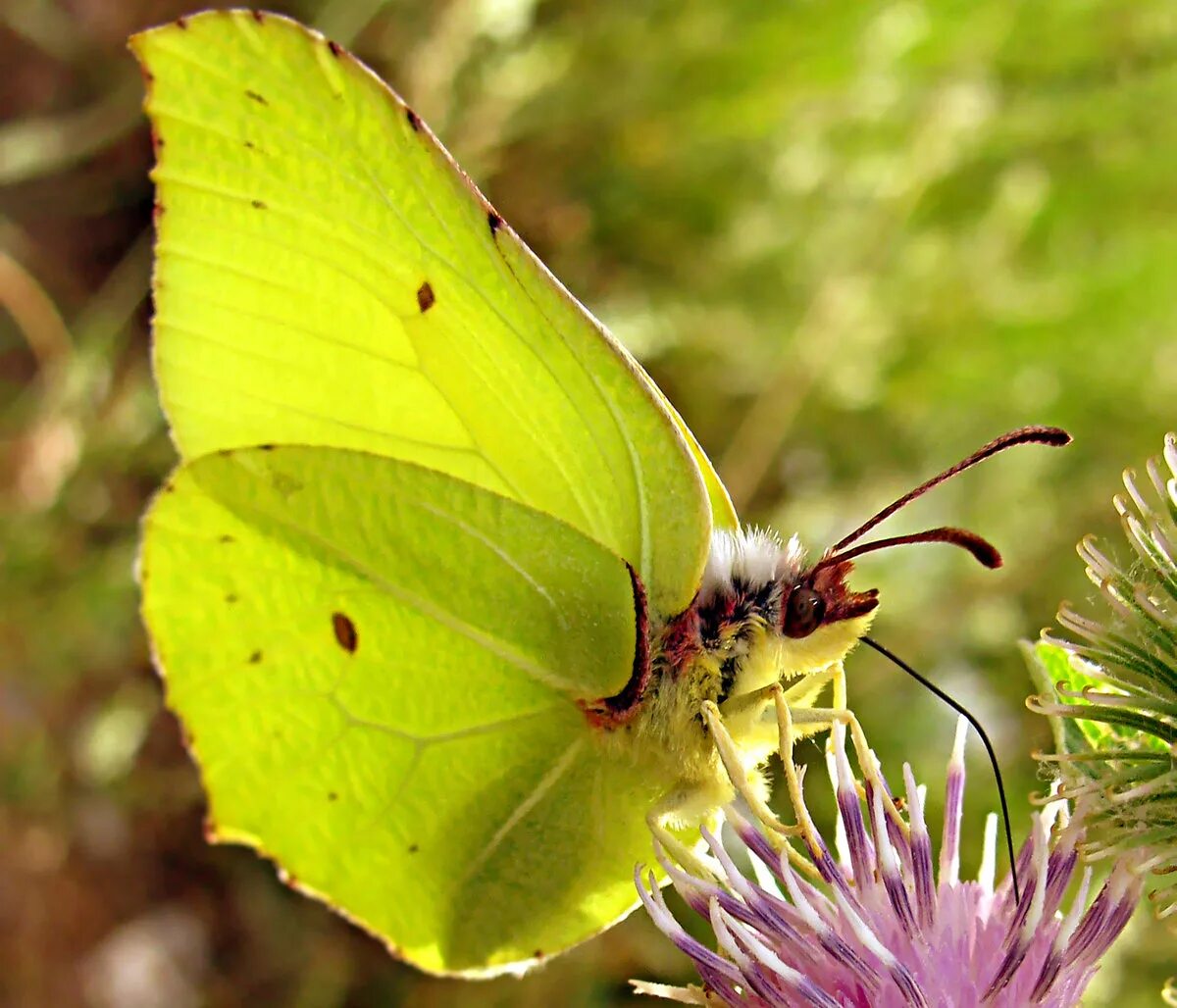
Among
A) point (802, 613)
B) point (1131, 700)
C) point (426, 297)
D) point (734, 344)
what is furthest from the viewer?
point (734, 344)

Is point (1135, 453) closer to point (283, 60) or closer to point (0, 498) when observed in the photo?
point (283, 60)

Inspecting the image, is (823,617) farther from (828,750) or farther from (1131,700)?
(1131,700)

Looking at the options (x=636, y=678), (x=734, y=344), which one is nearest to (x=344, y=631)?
(x=636, y=678)

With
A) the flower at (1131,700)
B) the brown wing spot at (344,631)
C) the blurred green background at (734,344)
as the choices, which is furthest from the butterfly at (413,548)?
the blurred green background at (734,344)

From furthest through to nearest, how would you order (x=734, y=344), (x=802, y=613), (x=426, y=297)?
(x=734, y=344)
(x=426, y=297)
(x=802, y=613)

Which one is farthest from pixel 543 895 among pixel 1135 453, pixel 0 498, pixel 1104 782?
pixel 1135 453

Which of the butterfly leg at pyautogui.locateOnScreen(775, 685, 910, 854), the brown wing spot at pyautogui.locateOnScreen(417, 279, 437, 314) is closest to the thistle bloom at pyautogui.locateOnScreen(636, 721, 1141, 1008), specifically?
the butterfly leg at pyautogui.locateOnScreen(775, 685, 910, 854)
